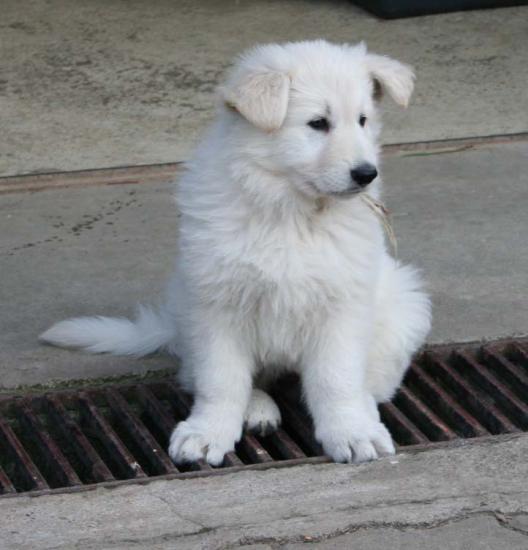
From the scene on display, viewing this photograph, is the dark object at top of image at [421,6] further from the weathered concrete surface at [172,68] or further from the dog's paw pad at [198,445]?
the dog's paw pad at [198,445]

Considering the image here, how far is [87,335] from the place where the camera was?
453cm

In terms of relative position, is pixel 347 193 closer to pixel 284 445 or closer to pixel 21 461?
pixel 284 445

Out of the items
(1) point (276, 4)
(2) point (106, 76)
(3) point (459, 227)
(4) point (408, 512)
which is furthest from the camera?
(1) point (276, 4)

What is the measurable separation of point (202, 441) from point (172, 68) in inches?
141

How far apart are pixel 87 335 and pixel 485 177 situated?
90.7 inches

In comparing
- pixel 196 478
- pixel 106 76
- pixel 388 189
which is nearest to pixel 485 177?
pixel 388 189

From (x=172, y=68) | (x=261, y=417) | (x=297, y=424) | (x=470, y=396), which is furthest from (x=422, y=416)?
(x=172, y=68)

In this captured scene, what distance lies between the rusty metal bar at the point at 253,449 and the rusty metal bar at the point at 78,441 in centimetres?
41

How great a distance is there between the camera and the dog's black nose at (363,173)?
12.2 feet

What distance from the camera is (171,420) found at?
423cm

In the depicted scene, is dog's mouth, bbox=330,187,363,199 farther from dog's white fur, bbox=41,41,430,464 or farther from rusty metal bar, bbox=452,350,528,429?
rusty metal bar, bbox=452,350,528,429

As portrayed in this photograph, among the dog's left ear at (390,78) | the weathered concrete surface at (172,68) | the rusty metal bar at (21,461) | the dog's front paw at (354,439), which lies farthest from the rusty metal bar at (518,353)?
the weathered concrete surface at (172,68)

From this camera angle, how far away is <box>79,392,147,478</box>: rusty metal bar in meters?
3.95

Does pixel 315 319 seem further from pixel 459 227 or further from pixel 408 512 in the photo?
pixel 459 227
